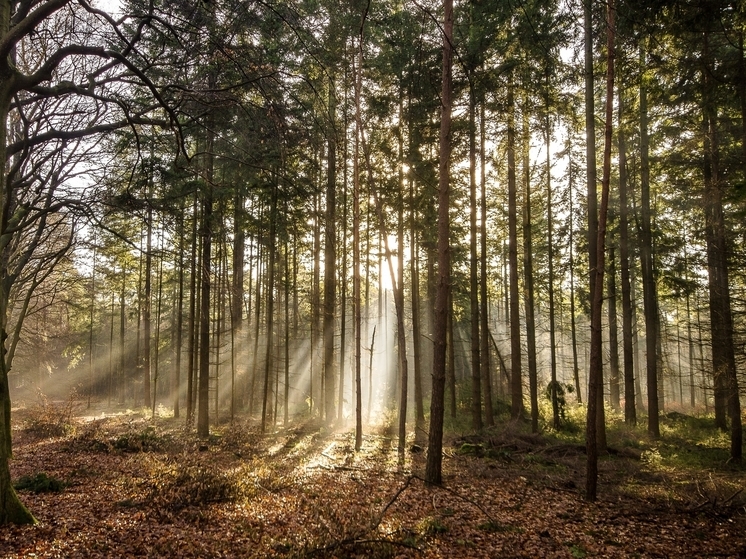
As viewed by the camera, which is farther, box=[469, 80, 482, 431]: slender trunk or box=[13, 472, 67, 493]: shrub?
box=[469, 80, 482, 431]: slender trunk

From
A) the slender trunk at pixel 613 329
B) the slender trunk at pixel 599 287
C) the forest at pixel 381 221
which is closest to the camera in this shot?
the forest at pixel 381 221

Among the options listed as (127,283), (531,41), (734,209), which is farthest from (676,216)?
(127,283)

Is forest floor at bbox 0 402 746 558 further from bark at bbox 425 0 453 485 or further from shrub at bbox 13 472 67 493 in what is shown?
bark at bbox 425 0 453 485

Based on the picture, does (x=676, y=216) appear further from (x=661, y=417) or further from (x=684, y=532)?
(x=684, y=532)

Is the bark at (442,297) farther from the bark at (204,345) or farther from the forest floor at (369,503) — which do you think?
the bark at (204,345)

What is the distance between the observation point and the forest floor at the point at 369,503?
5746mm

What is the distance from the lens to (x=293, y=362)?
34875 mm

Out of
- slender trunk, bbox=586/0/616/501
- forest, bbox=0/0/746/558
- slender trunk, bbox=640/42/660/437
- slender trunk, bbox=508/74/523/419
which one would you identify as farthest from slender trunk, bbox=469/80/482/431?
slender trunk, bbox=586/0/616/501

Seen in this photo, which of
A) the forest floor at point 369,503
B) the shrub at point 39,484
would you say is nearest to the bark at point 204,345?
the forest floor at point 369,503

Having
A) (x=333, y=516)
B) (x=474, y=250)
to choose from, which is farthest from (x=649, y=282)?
(x=333, y=516)

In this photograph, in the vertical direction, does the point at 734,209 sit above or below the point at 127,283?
above

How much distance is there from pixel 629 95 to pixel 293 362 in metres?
29.5

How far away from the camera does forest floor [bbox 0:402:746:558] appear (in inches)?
226

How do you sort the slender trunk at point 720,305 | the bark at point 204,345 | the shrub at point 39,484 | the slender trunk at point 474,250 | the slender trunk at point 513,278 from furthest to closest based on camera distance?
1. the bark at point 204,345
2. the slender trunk at point 474,250
3. the slender trunk at point 513,278
4. the slender trunk at point 720,305
5. the shrub at point 39,484
